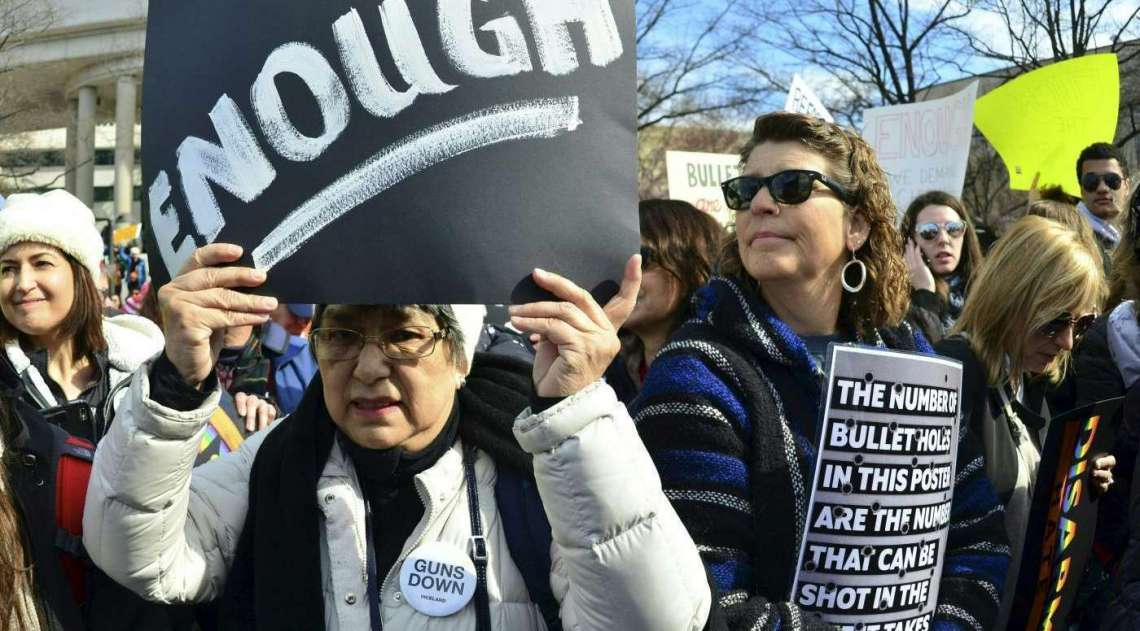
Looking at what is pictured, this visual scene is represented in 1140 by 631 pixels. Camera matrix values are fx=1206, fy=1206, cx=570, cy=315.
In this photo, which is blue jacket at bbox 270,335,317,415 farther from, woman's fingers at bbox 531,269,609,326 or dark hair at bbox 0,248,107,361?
woman's fingers at bbox 531,269,609,326

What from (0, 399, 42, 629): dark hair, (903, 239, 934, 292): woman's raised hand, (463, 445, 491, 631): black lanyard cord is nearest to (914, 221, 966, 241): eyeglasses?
(903, 239, 934, 292): woman's raised hand

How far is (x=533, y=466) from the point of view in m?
2.16

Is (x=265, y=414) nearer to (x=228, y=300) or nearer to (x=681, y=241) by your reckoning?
(x=681, y=241)

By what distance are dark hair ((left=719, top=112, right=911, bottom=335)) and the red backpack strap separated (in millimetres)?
1477

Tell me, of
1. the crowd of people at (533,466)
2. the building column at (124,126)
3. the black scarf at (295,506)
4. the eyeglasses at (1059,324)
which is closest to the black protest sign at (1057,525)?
the crowd of people at (533,466)

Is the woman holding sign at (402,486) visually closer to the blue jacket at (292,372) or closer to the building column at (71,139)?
the blue jacket at (292,372)

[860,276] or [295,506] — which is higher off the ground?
[860,276]

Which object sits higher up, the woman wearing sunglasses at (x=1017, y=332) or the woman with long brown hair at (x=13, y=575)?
the woman wearing sunglasses at (x=1017, y=332)

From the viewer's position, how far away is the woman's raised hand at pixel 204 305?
1.97 m

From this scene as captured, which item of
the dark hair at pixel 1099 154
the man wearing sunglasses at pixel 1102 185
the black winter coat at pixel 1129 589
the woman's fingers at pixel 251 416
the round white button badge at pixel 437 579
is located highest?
the dark hair at pixel 1099 154

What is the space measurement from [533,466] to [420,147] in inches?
23.5

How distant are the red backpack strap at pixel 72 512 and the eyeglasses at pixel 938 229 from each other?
4.57 metres

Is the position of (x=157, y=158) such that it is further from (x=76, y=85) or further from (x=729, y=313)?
(x=76, y=85)

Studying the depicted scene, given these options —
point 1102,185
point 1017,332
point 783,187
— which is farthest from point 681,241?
point 1102,185
